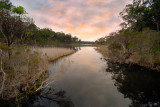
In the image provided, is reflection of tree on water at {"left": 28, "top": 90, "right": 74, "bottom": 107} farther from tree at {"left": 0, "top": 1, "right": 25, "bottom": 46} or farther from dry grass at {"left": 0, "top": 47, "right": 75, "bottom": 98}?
tree at {"left": 0, "top": 1, "right": 25, "bottom": 46}

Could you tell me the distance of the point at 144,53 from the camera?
1169 centimetres

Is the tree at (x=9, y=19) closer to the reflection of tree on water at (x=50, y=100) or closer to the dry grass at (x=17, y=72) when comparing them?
the dry grass at (x=17, y=72)

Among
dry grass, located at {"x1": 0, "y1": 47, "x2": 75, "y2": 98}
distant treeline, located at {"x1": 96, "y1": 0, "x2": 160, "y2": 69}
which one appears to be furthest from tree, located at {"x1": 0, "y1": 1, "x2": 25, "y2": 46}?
distant treeline, located at {"x1": 96, "y1": 0, "x2": 160, "y2": 69}

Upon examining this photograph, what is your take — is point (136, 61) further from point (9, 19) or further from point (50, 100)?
point (9, 19)

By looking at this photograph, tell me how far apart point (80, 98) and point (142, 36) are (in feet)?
42.5

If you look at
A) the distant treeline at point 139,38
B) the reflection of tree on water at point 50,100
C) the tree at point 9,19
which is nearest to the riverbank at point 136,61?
the distant treeline at point 139,38

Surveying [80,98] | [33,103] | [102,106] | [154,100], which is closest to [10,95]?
[33,103]

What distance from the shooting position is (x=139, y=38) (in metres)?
12.4

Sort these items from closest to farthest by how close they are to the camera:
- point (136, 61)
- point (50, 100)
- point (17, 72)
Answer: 1. point (17, 72)
2. point (50, 100)
3. point (136, 61)

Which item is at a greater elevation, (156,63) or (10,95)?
(156,63)

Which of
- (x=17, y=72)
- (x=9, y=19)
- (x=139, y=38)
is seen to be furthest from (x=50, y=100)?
(x=139, y=38)

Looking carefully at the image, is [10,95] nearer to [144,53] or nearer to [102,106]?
[102,106]

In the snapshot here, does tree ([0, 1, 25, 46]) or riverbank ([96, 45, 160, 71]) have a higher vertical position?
tree ([0, 1, 25, 46])

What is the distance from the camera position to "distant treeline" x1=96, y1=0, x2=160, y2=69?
37.0 ft
